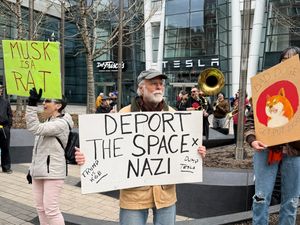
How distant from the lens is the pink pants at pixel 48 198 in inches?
151

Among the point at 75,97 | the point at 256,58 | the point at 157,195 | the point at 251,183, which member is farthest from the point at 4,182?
the point at 75,97

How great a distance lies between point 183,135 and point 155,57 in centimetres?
3244

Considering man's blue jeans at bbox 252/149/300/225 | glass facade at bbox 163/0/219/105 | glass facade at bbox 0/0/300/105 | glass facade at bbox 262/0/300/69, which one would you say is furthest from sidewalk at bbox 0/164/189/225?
glass facade at bbox 163/0/219/105

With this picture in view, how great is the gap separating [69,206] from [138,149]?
3.10 m

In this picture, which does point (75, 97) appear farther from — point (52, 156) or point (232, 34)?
point (52, 156)

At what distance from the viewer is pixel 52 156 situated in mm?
3879

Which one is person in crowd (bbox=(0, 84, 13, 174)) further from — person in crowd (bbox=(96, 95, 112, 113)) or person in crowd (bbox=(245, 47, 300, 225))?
person in crowd (bbox=(245, 47, 300, 225))

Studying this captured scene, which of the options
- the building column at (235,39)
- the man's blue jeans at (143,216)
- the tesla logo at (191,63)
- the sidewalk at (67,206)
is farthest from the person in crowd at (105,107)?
the tesla logo at (191,63)

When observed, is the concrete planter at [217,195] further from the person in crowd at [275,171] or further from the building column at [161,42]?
the building column at [161,42]

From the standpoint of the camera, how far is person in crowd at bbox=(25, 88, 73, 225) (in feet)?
12.5

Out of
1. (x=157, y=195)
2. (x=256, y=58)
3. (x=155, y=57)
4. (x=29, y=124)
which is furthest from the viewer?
(x=155, y=57)

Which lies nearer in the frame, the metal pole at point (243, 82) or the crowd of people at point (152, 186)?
the crowd of people at point (152, 186)

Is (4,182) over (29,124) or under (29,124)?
under

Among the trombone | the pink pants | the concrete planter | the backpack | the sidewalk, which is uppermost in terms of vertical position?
the trombone
